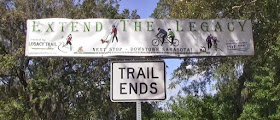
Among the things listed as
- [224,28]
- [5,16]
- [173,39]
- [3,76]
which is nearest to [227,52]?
[224,28]

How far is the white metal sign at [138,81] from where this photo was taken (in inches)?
166

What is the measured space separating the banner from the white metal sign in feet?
7.24

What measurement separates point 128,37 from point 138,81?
8.27 feet

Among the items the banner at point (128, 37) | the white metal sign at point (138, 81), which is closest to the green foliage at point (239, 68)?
the banner at point (128, 37)

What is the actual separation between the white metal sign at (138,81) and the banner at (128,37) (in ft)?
7.24

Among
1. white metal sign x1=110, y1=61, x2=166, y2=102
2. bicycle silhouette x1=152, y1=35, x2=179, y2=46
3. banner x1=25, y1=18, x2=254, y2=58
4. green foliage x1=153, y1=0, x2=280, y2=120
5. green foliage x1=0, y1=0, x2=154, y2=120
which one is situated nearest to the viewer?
white metal sign x1=110, y1=61, x2=166, y2=102

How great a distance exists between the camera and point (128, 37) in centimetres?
667

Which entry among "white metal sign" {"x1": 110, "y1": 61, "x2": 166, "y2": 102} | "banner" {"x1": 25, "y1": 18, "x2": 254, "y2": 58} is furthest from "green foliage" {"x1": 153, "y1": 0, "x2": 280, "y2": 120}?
"white metal sign" {"x1": 110, "y1": 61, "x2": 166, "y2": 102}

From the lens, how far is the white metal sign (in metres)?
4.21

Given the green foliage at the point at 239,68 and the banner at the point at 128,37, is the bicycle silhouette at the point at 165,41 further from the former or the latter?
the green foliage at the point at 239,68

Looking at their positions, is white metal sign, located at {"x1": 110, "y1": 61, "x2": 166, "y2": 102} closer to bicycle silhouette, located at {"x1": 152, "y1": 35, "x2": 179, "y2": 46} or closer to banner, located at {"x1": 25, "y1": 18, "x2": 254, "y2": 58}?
banner, located at {"x1": 25, "y1": 18, "x2": 254, "y2": 58}

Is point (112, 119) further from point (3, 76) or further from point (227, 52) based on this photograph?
point (227, 52)

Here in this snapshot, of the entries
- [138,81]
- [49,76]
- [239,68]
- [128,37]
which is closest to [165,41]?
[128,37]

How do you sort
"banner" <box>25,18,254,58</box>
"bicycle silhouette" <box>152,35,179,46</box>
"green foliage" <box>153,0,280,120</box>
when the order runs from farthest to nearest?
"green foliage" <box>153,0,280,120</box>
"bicycle silhouette" <box>152,35,179,46</box>
"banner" <box>25,18,254,58</box>
